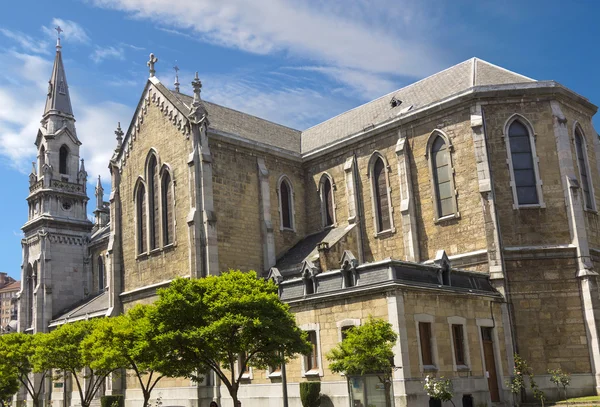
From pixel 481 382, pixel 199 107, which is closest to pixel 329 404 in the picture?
pixel 481 382

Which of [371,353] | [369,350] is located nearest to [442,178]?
[369,350]

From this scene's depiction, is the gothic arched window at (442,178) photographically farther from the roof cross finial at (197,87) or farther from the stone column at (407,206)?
the roof cross finial at (197,87)

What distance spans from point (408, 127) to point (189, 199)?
42.8 feet

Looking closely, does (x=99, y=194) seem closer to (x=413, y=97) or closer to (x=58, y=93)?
(x=58, y=93)

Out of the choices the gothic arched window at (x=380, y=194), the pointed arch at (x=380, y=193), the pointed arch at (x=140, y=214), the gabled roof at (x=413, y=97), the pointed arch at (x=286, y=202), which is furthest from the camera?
the pointed arch at (x=140, y=214)

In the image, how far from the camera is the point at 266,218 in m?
39.5

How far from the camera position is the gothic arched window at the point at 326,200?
4103 cm

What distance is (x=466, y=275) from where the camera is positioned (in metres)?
29.5

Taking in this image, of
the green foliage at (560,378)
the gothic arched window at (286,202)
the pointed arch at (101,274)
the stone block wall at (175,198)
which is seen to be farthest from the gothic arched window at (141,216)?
the green foliage at (560,378)

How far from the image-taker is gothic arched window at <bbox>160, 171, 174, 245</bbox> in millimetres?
39375

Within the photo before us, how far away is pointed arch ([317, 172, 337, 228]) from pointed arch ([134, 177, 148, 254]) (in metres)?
11.4

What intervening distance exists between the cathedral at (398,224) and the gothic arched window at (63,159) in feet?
61.1

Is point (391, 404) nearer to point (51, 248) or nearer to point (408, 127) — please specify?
point (408, 127)

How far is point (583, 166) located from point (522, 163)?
13.8 ft
